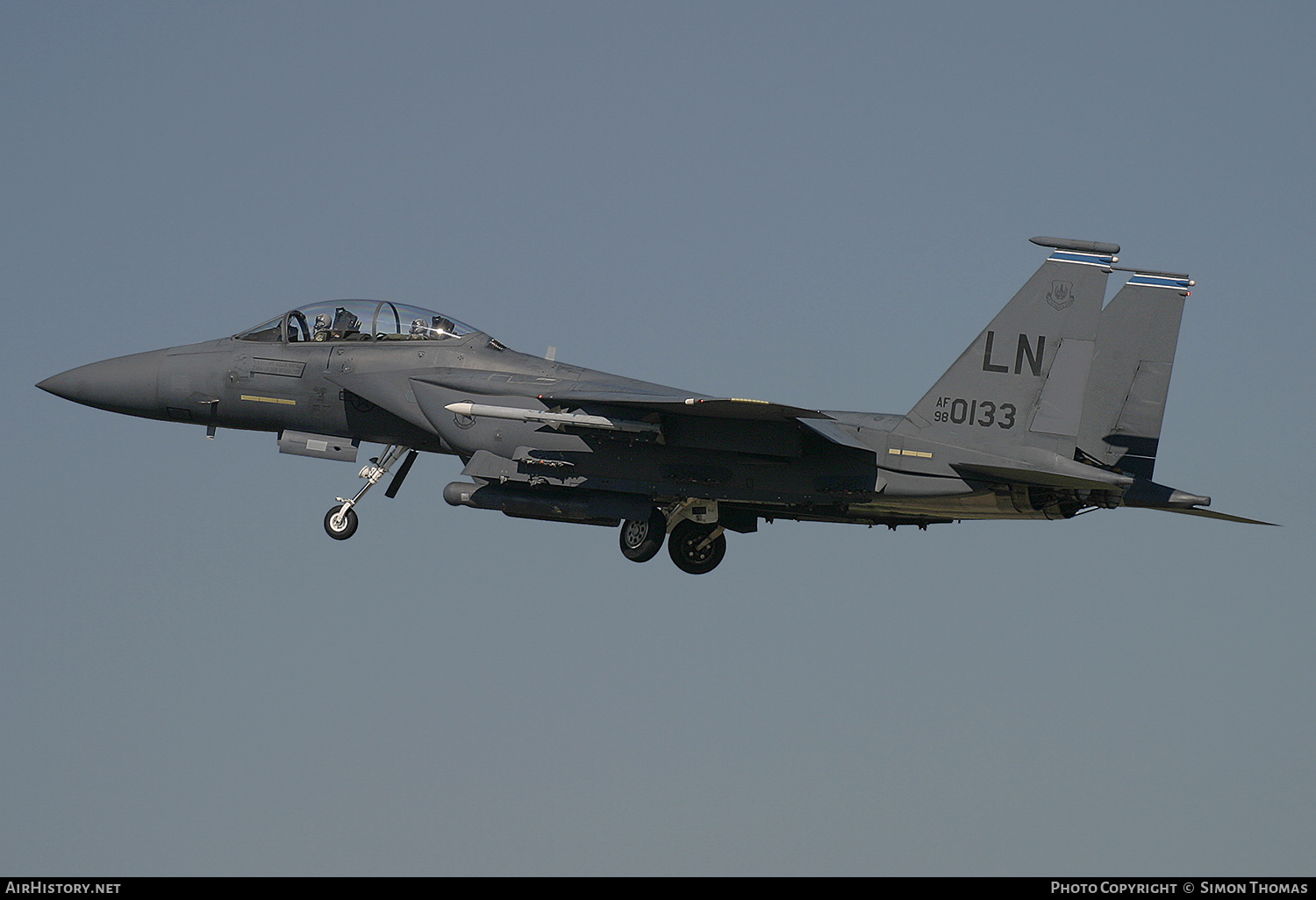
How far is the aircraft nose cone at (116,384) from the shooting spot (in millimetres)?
22500

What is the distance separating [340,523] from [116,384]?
150 inches

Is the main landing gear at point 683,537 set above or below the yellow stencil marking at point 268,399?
below

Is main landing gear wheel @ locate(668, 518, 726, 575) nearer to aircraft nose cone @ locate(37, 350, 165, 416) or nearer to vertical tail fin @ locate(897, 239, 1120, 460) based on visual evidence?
vertical tail fin @ locate(897, 239, 1120, 460)

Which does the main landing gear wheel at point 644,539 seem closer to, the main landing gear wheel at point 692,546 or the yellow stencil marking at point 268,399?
the main landing gear wheel at point 692,546

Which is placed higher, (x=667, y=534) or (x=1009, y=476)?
(x=1009, y=476)

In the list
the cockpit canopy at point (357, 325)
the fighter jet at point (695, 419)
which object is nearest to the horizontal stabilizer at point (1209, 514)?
the fighter jet at point (695, 419)

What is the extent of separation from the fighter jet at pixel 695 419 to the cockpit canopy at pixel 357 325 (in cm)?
3

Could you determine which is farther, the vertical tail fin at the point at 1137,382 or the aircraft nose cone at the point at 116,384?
the aircraft nose cone at the point at 116,384

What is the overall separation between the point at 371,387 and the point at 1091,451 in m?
9.35

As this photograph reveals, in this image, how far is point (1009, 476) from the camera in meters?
19.2

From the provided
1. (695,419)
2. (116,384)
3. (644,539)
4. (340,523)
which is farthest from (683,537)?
(116,384)

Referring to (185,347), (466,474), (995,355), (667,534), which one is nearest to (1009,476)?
(995,355)
